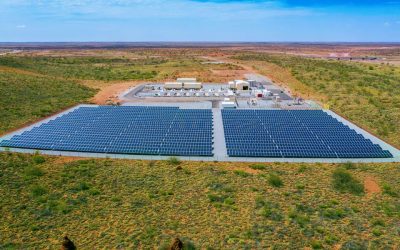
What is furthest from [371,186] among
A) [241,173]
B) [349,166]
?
[241,173]

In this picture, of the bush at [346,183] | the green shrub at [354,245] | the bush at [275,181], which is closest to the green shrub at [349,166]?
the bush at [346,183]

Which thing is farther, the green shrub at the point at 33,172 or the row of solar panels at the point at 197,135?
the row of solar panels at the point at 197,135

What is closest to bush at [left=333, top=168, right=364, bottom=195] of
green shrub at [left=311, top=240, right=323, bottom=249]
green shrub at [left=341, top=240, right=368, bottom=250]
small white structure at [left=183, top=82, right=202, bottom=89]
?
green shrub at [left=341, top=240, right=368, bottom=250]

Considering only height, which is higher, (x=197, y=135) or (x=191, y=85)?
(x=191, y=85)

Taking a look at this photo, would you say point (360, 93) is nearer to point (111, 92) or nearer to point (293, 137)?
point (293, 137)

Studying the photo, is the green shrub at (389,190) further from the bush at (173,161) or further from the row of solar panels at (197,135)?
the bush at (173,161)
